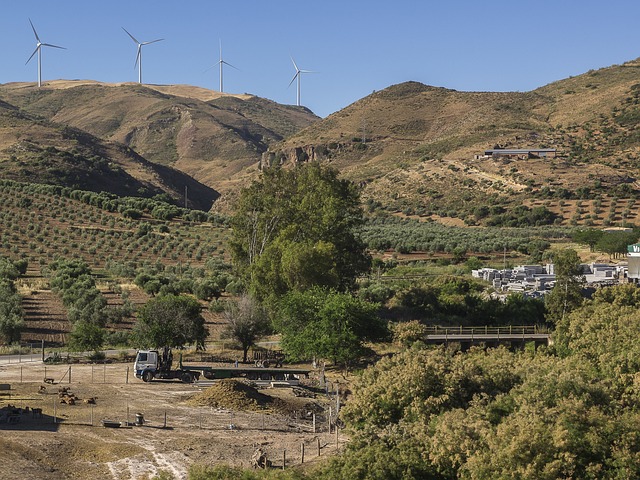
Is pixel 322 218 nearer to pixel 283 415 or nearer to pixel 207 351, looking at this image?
pixel 207 351

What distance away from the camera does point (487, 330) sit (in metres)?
51.8

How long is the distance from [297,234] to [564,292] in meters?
15.8

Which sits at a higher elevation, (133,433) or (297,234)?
(297,234)

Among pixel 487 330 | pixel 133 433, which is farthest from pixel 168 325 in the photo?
pixel 487 330

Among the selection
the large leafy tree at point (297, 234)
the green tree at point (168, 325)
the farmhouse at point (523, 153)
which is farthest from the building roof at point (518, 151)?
the green tree at point (168, 325)

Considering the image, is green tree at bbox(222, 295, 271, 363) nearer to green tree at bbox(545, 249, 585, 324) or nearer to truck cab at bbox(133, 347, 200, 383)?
truck cab at bbox(133, 347, 200, 383)

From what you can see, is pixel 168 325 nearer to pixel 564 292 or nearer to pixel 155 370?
pixel 155 370

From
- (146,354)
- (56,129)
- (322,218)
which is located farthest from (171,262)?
(56,129)

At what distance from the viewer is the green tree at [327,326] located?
42656 mm

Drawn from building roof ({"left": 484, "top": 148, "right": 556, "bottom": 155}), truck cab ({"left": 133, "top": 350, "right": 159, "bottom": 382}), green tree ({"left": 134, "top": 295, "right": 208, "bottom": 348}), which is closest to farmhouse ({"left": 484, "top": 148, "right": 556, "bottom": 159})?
building roof ({"left": 484, "top": 148, "right": 556, "bottom": 155})

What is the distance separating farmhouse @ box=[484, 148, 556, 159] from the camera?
136875mm

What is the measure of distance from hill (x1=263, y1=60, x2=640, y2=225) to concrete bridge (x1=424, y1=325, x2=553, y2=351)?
59837mm

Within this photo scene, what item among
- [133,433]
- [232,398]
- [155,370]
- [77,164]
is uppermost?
[77,164]

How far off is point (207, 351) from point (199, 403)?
44.2ft
